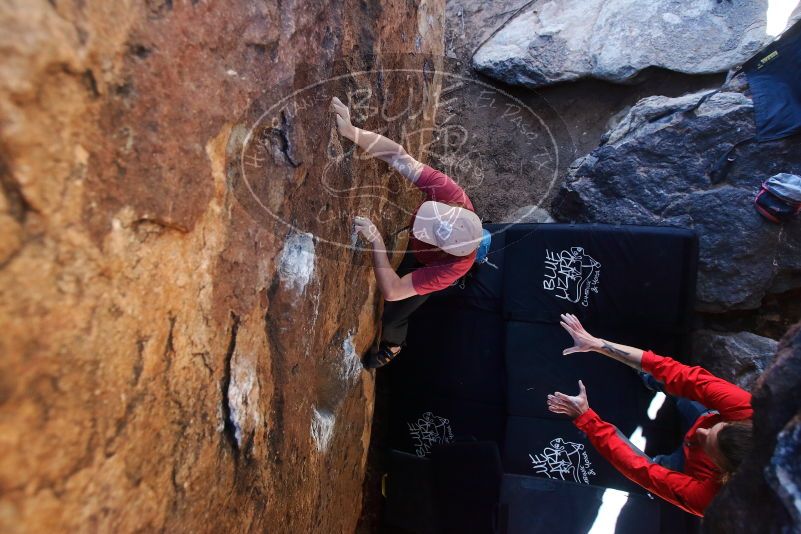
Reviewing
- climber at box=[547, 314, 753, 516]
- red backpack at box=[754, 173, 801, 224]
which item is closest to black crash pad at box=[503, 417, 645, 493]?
climber at box=[547, 314, 753, 516]

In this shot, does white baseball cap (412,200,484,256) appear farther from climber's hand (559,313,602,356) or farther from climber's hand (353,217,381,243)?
climber's hand (559,313,602,356)

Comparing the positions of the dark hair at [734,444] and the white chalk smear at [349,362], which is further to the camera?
the white chalk smear at [349,362]

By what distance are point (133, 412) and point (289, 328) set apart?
614 millimetres

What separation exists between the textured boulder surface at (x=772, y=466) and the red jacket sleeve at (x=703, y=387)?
1.16ft

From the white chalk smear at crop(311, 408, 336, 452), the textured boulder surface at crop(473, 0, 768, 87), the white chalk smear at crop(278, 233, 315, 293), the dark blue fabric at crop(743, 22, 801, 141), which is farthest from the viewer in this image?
the textured boulder surface at crop(473, 0, 768, 87)

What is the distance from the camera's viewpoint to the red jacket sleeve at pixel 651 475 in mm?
1805

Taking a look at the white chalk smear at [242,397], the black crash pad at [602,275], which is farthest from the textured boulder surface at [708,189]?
the white chalk smear at [242,397]

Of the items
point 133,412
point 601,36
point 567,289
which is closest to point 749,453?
point 567,289

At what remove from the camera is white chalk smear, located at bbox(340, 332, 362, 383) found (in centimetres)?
215

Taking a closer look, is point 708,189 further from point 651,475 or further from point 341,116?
point 341,116

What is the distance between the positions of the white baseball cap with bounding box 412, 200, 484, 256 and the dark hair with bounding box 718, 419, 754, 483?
0.99 metres

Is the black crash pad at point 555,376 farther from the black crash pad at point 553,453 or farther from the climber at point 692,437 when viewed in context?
the climber at point 692,437

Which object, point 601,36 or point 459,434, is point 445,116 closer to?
point 601,36

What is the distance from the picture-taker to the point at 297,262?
159 centimetres
